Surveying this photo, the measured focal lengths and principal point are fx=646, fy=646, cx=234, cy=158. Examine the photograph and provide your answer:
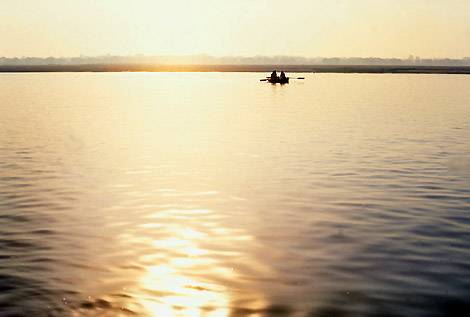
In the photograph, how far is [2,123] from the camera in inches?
2101

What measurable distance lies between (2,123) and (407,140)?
1280 inches

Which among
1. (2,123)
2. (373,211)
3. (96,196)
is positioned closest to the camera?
(373,211)

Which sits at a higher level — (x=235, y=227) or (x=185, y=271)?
(x=185, y=271)

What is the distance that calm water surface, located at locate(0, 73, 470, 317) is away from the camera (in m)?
A: 13.1

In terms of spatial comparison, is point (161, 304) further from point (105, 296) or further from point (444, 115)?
point (444, 115)

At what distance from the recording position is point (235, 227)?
19.0 m

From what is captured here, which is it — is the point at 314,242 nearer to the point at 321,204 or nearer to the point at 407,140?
the point at 321,204

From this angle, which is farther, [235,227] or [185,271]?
[235,227]

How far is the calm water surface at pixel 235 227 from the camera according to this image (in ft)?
42.9

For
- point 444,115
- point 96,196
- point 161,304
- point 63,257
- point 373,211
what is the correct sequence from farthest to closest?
1. point 444,115
2. point 96,196
3. point 373,211
4. point 63,257
5. point 161,304

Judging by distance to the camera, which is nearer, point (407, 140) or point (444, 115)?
point (407, 140)

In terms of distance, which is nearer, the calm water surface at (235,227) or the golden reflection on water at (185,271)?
the golden reflection on water at (185,271)

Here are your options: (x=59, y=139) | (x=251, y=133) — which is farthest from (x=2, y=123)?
(x=251, y=133)

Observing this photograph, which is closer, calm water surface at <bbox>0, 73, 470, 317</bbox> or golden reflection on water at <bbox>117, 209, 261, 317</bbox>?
golden reflection on water at <bbox>117, 209, 261, 317</bbox>
